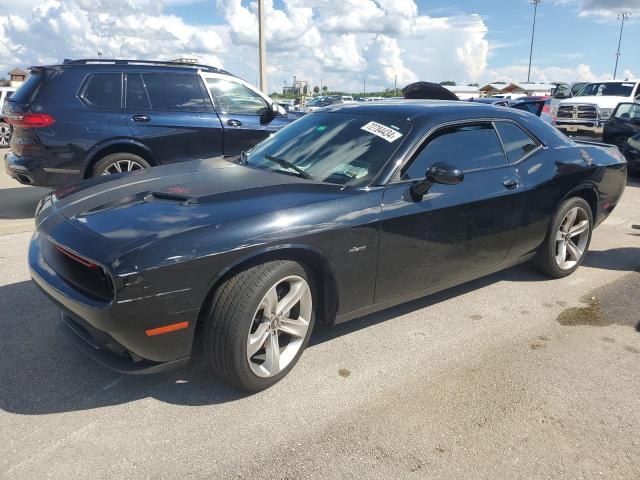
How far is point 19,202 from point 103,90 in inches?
93.2

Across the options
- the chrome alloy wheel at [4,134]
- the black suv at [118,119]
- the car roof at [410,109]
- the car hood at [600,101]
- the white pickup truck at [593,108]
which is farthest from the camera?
the car hood at [600,101]

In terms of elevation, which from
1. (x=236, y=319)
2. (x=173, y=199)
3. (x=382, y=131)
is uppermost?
(x=382, y=131)

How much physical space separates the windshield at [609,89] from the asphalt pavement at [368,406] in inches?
711

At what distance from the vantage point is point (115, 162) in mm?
6242

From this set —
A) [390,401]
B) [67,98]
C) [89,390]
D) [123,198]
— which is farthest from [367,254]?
[67,98]

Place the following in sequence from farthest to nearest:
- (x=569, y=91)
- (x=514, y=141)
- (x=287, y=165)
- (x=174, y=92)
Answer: (x=569, y=91) < (x=174, y=92) < (x=514, y=141) < (x=287, y=165)

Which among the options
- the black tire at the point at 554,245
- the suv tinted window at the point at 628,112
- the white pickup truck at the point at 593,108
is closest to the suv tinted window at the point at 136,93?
the black tire at the point at 554,245

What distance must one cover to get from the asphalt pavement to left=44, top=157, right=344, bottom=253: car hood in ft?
2.94

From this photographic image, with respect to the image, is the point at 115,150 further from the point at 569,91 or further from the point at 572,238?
the point at 569,91

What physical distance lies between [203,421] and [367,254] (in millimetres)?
1290

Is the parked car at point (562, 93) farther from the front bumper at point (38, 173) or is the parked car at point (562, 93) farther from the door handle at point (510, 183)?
the front bumper at point (38, 173)

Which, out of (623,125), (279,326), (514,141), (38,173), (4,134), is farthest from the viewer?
(4,134)

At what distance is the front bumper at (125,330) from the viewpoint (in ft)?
7.88

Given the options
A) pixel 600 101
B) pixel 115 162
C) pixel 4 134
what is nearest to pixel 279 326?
pixel 115 162
